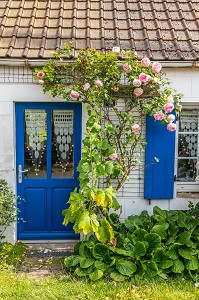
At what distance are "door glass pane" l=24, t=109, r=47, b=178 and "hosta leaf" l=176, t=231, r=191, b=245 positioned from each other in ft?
8.97

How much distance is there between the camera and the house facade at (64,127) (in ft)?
24.3

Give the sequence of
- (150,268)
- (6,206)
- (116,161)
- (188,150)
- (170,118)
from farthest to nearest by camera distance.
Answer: (188,150) → (116,161) → (6,206) → (170,118) → (150,268)

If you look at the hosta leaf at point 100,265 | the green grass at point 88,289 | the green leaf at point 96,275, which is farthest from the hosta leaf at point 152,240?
the green leaf at point 96,275

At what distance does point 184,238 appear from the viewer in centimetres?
656

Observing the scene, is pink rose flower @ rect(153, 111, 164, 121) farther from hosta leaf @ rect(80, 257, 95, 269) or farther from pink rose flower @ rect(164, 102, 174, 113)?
hosta leaf @ rect(80, 257, 95, 269)

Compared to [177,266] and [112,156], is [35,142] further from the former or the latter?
[177,266]

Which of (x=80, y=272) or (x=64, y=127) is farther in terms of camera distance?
(x=64, y=127)

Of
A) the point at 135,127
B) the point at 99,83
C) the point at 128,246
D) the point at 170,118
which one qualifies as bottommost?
the point at 128,246

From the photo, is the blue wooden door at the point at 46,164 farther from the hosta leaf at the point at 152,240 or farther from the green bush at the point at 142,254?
the hosta leaf at the point at 152,240

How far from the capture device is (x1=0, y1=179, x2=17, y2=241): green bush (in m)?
6.98

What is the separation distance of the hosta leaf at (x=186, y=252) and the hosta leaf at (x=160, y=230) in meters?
0.34

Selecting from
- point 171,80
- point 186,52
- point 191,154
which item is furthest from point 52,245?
point 186,52

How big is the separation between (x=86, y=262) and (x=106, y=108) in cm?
268

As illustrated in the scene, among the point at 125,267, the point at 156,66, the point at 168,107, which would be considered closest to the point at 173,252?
the point at 125,267
